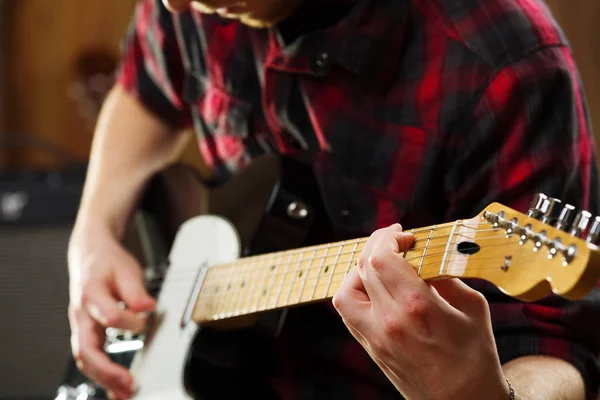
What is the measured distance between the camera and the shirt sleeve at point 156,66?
4.39 ft

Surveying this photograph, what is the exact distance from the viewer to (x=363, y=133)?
981mm

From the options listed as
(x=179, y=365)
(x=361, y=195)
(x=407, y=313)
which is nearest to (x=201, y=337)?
(x=179, y=365)

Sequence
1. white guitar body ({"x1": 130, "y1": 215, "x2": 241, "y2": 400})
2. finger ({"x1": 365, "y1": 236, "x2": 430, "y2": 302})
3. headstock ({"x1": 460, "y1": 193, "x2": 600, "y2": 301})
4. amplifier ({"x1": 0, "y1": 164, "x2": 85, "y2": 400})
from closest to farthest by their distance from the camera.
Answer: headstock ({"x1": 460, "y1": 193, "x2": 600, "y2": 301}) < finger ({"x1": 365, "y1": 236, "x2": 430, "y2": 302}) < white guitar body ({"x1": 130, "y1": 215, "x2": 241, "y2": 400}) < amplifier ({"x1": 0, "y1": 164, "x2": 85, "y2": 400})

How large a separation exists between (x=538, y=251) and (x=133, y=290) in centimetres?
67

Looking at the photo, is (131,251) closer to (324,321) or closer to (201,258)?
(201,258)

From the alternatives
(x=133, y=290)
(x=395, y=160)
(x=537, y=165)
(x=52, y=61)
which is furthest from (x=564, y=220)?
(x=52, y=61)

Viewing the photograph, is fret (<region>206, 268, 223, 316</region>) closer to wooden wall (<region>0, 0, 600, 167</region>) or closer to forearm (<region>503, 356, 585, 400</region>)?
forearm (<region>503, 356, 585, 400</region>)

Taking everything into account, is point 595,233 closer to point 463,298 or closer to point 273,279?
point 463,298

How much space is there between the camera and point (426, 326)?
69 cm

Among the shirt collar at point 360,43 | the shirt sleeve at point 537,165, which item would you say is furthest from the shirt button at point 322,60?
the shirt sleeve at point 537,165

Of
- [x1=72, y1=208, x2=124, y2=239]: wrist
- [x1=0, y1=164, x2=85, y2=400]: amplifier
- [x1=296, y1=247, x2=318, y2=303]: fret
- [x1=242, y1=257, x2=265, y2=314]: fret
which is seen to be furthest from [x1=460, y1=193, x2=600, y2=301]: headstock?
[x1=0, y1=164, x2=85, y2=400]: amplifier

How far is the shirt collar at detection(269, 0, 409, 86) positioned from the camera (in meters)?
0.95

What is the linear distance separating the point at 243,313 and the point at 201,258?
0.18 m

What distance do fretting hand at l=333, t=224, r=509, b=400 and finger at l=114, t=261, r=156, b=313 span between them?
467mm
